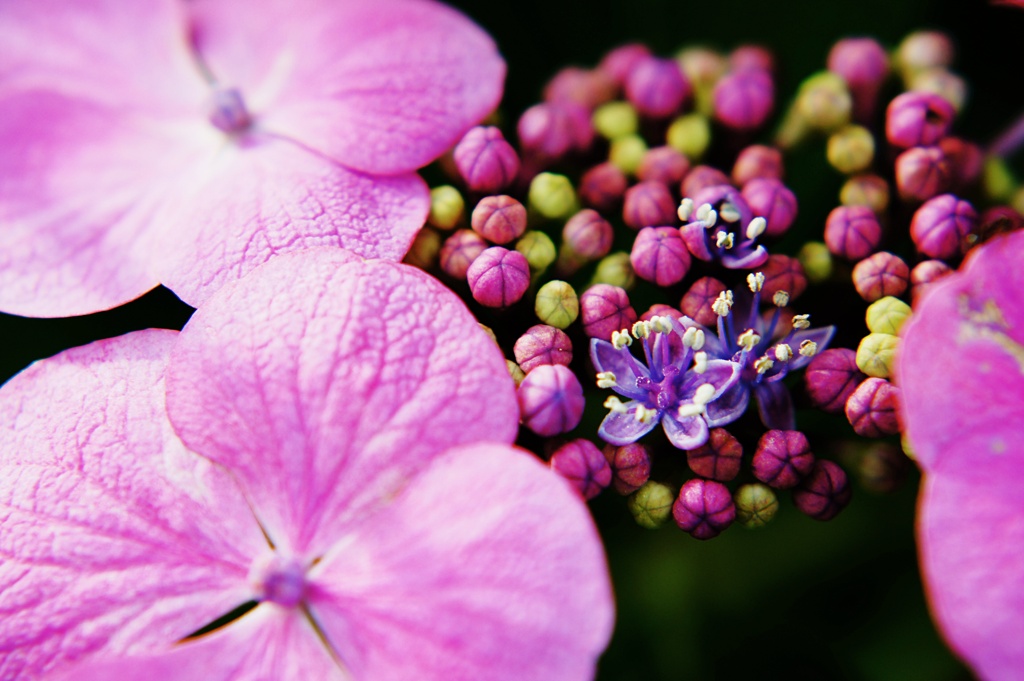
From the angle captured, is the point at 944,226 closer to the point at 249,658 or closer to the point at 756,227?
the point at 756,227

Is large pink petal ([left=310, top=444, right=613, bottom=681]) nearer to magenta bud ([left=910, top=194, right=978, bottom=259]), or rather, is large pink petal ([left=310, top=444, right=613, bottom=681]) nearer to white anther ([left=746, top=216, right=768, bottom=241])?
white anther ([left=746, top=216, right=768, bottom=241])

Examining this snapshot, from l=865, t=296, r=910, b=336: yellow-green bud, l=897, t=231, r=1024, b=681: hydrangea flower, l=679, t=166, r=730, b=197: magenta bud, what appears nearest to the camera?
l=897, t=231, r=1024, b=681: hydrangea flower

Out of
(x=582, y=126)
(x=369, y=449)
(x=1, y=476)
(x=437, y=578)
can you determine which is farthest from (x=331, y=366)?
(x=582, y=126)

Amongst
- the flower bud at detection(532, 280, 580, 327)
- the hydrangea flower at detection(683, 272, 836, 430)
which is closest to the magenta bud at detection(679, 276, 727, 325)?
the hydrangea flower at detection(683, 272, 836, 430)

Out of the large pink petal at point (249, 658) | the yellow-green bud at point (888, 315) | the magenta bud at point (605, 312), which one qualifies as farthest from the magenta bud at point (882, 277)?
the large pink petal at point (249, 658)

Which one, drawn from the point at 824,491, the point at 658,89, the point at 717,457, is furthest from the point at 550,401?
the point at 658,89

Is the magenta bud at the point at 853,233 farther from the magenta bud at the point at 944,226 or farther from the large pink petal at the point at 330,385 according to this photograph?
the large pink petal at the point at 330,385

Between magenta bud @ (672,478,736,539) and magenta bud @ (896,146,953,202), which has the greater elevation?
magenta bud @ (896,146,953,202)
